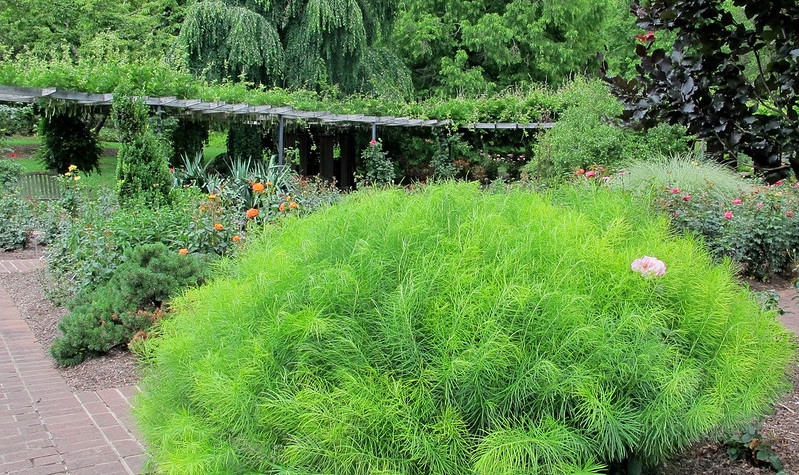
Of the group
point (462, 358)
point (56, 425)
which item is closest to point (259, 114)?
point (56, 425)

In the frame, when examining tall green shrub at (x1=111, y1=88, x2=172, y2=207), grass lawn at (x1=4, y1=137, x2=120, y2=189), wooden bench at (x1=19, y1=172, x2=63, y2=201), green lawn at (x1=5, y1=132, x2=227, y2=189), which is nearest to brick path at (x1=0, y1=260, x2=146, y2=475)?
tall green shrub at (x1=111, y1=88, x2=172, y2=207)

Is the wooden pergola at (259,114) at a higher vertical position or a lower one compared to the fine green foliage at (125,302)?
higher

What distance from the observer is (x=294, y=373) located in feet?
6.50

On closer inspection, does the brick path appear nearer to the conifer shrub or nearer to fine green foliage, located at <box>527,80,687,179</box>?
the conifer shrub

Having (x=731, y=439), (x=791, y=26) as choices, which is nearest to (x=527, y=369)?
(x=731, y=439)

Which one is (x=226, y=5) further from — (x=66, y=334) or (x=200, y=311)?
(x=200, y=311)

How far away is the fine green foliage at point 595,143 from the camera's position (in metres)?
10.9

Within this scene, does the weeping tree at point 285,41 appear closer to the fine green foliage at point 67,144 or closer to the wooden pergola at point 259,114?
the wooden pergola at point 259,114

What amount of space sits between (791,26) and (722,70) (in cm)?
26

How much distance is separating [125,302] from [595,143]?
A: 27.6 ft

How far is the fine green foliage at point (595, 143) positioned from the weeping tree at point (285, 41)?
7227 mm

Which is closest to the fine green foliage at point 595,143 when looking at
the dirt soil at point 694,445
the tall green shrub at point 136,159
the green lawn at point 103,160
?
the dirt soil at point 694,445

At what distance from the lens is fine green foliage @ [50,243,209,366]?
14.6 ft

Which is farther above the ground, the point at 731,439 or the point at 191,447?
the point at 191,447
